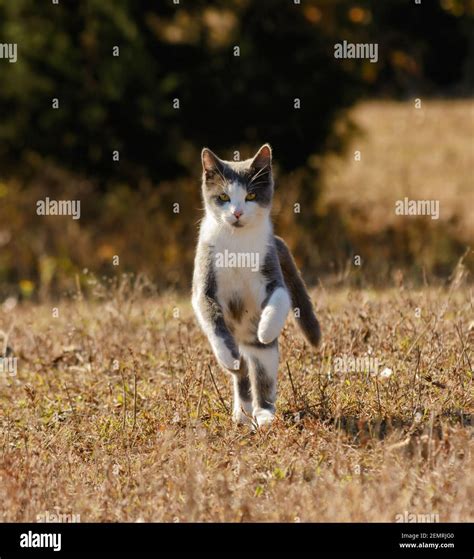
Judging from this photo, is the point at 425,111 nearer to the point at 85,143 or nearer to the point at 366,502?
the point at 85,143

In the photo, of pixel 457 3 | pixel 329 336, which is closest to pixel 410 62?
pixel 457 3

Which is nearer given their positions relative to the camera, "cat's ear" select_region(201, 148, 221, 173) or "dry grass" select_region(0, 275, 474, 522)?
"dry grass" select_region(0, 275, 474, 522)

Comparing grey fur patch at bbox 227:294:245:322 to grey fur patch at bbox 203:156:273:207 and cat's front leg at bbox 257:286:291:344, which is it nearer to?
cat's front leg at bbox 257:286:291:344

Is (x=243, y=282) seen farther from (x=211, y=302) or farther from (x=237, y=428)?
(x=237, y=428)

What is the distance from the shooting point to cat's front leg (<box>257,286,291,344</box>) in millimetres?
6203

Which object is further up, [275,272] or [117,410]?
[275,272]

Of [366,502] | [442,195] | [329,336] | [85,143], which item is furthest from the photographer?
[442,195]

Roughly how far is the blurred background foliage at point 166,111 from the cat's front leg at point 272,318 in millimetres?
7469

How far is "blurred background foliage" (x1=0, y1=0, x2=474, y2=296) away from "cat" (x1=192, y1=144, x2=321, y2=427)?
7.08 metres

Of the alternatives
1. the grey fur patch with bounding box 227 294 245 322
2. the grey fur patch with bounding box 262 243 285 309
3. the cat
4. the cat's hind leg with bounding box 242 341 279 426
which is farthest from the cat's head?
the cat's hind leg with bounding box 242 341 279 426

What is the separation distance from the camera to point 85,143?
14531mm

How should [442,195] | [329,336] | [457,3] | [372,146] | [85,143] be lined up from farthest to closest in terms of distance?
[372,146] → [442,195] → [457,3] → [85,143] → [329,336]

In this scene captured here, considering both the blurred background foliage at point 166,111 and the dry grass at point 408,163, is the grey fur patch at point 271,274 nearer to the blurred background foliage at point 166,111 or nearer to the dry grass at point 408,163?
the blurred background foliage at point 166,111

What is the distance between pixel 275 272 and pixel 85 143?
859 cm
